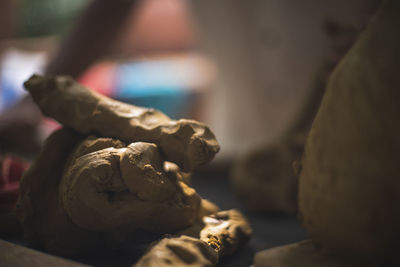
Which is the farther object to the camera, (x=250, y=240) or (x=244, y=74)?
(x=244, y=74)

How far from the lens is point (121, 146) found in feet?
2.55

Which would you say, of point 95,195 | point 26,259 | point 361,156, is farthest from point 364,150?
point 26,259

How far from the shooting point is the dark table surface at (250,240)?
2.50 feet

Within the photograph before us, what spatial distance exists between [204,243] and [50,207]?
13.6 inches

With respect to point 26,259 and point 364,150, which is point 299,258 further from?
point 26,259

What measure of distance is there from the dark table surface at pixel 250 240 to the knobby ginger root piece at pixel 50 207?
0.04m

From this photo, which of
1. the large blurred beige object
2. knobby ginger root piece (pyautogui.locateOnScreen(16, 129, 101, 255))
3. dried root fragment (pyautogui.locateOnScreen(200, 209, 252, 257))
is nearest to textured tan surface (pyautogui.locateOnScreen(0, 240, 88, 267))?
knobby ginger root piece (pyautogui.locateOnScreen(16, 129, 101, 255))

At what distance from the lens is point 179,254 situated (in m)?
0.66

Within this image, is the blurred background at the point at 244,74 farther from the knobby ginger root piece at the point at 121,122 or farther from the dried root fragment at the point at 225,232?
the knobby ginger root piece at the point at 121,122

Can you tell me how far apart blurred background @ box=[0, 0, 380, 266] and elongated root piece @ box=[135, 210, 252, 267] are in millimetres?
53

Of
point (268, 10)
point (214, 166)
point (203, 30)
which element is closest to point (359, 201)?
point (214, 166)

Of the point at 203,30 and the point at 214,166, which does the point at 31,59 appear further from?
the point at 214,166

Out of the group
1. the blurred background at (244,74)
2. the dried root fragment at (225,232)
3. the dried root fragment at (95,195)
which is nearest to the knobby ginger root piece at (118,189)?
the dried root fragment at (95,195)

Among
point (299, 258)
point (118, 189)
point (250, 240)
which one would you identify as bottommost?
point (250, 240)
